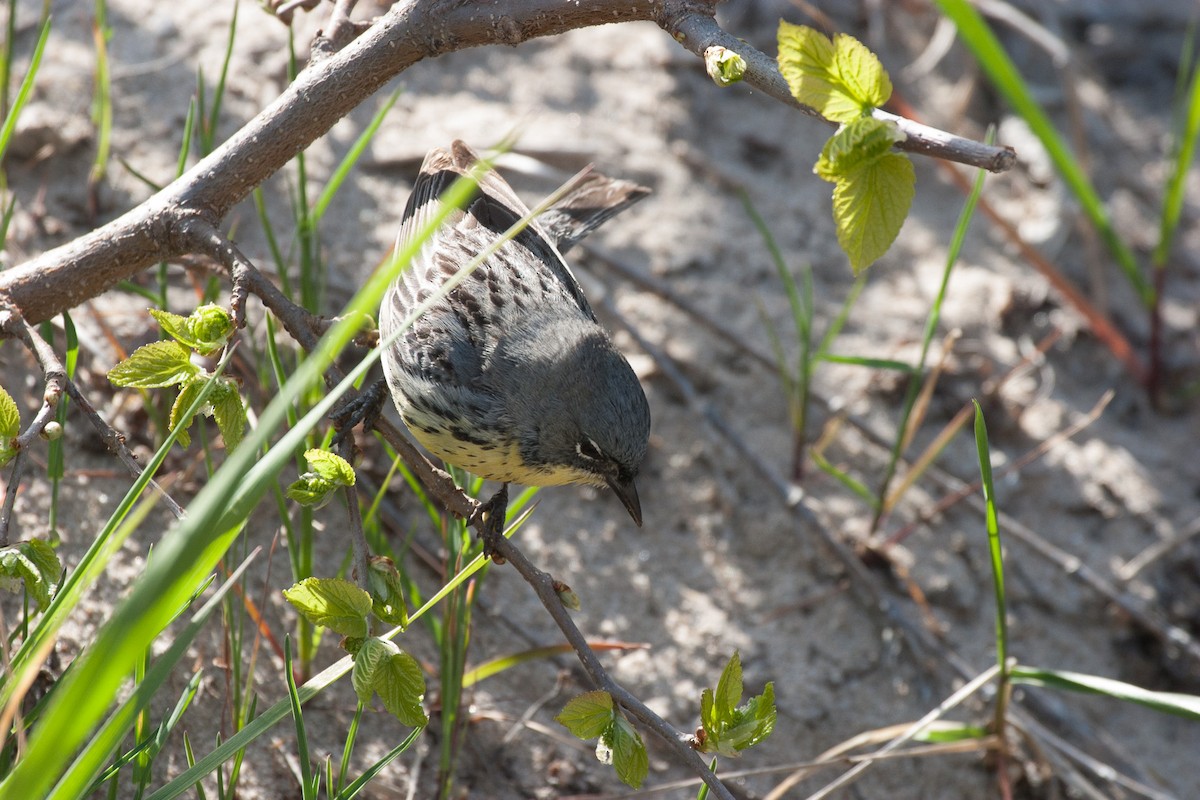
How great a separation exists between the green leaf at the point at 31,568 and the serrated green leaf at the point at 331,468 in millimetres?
620

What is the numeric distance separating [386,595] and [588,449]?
1.33 meters

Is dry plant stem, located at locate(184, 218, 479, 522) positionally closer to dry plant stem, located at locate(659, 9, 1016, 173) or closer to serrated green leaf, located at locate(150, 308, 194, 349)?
serrated green leaf, located at locate(150, 308, 194, 349)

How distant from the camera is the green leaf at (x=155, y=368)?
248cm

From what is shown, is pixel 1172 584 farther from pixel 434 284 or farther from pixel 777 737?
pixel 434 284

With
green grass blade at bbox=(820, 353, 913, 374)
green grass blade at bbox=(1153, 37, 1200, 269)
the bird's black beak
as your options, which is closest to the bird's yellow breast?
the bird's black beak

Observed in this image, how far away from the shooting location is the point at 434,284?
412 cm

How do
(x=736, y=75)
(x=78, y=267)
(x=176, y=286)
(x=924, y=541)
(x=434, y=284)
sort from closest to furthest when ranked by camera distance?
(x=736, y=75)
(x=78, y=267)
(x=434, y=284)
(x=176, y=286)
(x=924, y=541)

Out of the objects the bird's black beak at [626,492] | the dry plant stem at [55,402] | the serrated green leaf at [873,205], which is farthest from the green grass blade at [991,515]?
the dry plant stem at [55,402]

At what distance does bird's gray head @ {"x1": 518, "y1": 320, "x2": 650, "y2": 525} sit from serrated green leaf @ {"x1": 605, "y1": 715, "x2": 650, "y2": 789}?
4.06 feet

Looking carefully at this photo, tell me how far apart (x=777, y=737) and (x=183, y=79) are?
→ 4.08 m

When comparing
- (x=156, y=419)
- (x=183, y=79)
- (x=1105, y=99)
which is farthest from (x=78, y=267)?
(x=1105, y=99)

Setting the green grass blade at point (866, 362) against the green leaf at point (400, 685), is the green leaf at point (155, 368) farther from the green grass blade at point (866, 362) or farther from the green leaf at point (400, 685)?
the green grass blade at point (866, 362)

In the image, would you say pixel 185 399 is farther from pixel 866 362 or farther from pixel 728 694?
pixel 866 362

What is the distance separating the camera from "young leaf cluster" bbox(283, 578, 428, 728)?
2.42 m
